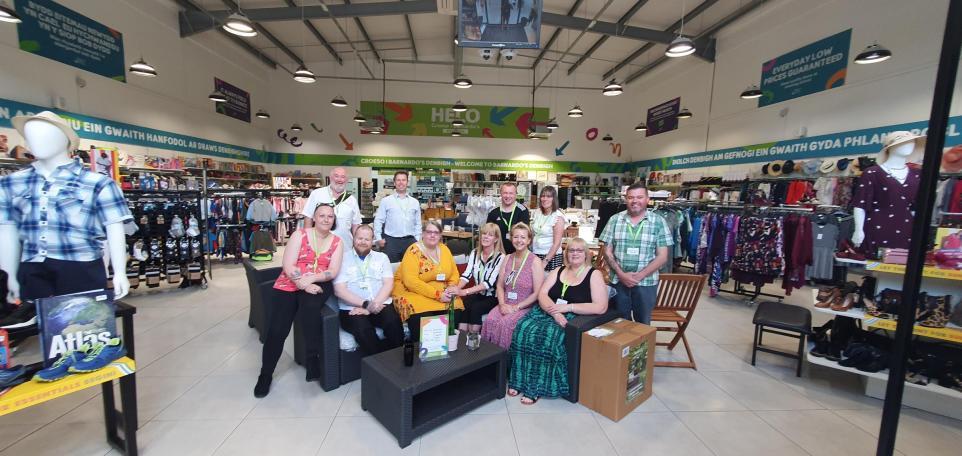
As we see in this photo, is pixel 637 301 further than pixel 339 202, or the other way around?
pixel 339 202

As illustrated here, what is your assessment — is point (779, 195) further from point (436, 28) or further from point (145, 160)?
point (145, 160)

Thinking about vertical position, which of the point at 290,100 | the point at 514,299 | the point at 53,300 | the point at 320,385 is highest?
the point at 290,100

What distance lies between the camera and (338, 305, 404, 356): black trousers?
113 inches

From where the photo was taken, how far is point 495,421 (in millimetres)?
2545

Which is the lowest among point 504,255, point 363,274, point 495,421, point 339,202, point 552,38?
point 495,421

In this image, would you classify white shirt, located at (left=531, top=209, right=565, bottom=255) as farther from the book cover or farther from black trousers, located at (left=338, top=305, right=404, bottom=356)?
the book cover

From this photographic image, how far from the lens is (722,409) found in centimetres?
278

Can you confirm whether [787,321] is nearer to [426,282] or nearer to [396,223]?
[426,282]

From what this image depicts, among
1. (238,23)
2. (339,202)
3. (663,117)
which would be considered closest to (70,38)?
(238,23)

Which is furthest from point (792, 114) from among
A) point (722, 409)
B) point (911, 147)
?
point (722, 409)

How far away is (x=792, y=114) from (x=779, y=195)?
72.6 inches

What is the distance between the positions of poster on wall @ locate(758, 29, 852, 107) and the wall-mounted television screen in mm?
7028

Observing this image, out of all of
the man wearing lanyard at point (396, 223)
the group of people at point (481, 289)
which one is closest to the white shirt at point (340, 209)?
the man wearing lanyard at point (396, 223)

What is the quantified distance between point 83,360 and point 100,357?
2.1 inches
